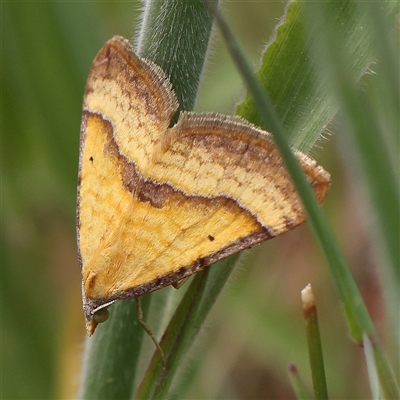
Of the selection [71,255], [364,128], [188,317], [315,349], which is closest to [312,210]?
[364,128]

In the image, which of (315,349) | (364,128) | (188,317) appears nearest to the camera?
(364,128)

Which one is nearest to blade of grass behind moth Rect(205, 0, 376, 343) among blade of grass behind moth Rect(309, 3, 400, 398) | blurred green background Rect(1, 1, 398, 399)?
blade of grass behind moth Rect(309, 3, 400, 398)

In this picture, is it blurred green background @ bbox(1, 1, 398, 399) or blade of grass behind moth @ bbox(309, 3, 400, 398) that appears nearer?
blade of grass behind moth @ bbox(309, 3, 400, 398)

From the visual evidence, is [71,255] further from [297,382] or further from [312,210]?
[312,210]

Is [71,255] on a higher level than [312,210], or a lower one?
higher

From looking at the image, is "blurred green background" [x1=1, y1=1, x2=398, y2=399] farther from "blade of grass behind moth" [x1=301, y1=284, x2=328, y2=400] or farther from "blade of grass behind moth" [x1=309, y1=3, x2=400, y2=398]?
"blade of grass behind moth" [x1=309, y1=3, x2=400, y2=398]

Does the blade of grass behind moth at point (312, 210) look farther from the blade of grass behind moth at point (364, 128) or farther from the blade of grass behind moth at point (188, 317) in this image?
the blade of grass behind moth at point (188, 317)

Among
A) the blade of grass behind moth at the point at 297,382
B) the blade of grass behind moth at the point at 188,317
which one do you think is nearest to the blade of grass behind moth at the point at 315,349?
the blade of grass behind moth at the point at 297,382

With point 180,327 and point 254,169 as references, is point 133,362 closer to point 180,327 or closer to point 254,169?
point 180,327
